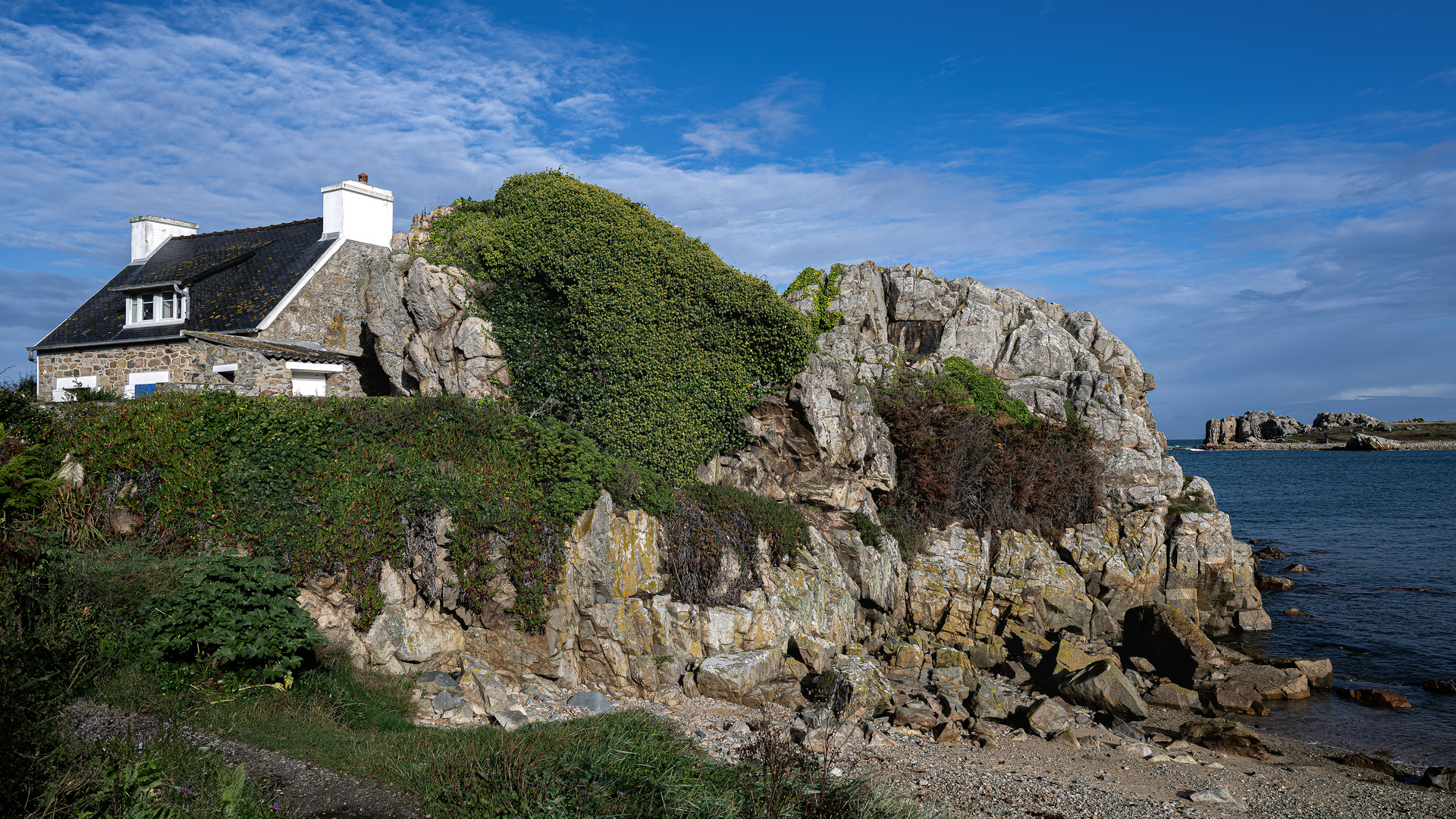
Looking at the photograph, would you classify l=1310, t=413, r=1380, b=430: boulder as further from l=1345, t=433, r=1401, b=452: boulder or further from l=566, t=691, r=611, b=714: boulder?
l=566, t=691, r=611, b=714: boulder

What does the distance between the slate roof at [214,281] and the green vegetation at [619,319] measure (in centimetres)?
624

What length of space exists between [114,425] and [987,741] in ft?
55.5

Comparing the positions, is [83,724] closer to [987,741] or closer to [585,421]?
[585,421]

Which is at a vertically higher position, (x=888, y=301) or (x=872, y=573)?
(x=888, y=301)

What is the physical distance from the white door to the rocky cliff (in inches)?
116

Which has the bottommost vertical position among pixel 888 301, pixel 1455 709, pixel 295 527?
pixel 1455 709

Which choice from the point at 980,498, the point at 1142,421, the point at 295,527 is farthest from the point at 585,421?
the point at 1142,421

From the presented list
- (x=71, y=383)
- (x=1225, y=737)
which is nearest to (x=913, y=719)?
(x=1225, y=737)

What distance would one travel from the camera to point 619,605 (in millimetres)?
14977

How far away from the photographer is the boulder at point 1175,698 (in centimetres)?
1784

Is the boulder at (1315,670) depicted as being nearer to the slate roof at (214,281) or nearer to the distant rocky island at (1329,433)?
the slate roof at (214,281)

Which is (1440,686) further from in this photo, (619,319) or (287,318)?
(287,318)

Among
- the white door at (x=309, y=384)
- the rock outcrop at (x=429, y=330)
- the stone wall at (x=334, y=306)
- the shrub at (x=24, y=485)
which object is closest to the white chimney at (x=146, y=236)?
the stone wall at (x=334, y=306)

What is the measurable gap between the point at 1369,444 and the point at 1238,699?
534 ft
